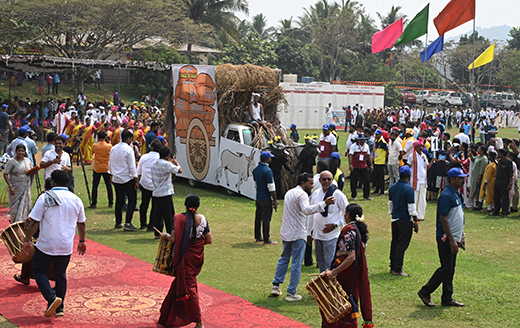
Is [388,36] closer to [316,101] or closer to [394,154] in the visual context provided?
[394,154]

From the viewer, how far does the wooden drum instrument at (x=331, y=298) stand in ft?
17.8

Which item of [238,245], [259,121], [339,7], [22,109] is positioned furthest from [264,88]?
[339,7]

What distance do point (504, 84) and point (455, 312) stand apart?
5546cm

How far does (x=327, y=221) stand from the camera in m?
7.68

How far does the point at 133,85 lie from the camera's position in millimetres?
46281

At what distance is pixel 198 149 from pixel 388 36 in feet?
38.9

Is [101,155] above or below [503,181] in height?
above

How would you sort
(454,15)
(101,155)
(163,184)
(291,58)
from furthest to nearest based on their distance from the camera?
(291,58), (454,15), (101,155), (163,184)

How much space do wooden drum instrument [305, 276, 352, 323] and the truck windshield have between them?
31.3 feet

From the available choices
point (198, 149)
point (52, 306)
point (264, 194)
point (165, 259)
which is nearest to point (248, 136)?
point (198, 149)

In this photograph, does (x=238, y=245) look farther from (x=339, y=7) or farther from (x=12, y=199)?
(x=339, y=7)

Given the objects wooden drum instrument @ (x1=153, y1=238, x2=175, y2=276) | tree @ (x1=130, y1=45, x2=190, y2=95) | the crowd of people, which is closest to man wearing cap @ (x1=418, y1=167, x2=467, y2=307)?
the crowd of people

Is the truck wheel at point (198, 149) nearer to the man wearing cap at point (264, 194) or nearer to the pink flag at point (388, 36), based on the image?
the man wearing cap at point (264, 194)

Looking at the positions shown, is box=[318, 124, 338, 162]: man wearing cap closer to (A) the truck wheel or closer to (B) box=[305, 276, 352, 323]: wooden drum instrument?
(A) the truck wheel
